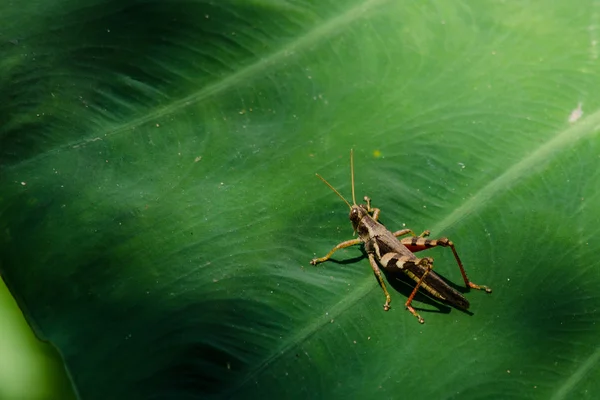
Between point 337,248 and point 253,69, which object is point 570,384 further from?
point 253,69

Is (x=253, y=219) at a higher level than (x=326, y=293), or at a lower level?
higher

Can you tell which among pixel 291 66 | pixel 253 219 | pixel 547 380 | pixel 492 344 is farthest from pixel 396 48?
pixel 547 380

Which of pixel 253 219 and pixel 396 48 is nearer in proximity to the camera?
pixel 253 219

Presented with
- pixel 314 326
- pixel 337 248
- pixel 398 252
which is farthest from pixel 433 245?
pixel 314 326

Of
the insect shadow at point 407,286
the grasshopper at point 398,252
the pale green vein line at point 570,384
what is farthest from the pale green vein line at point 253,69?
the pale green vein line at point 570,384

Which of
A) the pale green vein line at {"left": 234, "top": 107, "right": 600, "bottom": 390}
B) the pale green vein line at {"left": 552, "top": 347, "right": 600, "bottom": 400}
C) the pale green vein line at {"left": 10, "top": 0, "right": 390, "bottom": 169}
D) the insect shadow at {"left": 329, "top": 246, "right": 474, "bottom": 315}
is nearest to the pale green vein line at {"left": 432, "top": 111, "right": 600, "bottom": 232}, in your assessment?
the pale green vein line at {"left": 234, "top": 107, "right": 600, "bottom": 390}

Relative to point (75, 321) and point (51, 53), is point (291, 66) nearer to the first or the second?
point (51, 53)

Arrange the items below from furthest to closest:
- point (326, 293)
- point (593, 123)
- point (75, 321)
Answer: point (593, 123), point (326, 293), point (75, 321)
